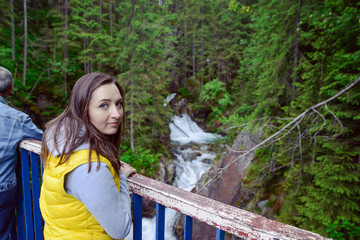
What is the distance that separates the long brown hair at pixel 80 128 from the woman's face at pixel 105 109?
23 mm

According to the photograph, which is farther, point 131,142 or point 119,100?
point 131,142

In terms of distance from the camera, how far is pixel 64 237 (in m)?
1.02

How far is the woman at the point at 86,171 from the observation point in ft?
3.00

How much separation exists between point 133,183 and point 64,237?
436 millimetres

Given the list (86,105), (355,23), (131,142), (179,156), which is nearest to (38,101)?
(131,142)

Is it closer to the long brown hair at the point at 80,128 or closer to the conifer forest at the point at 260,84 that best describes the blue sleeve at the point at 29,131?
the long brown hair at the point at 80,128

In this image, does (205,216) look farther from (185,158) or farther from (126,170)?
(185,158)

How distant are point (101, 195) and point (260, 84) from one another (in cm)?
646

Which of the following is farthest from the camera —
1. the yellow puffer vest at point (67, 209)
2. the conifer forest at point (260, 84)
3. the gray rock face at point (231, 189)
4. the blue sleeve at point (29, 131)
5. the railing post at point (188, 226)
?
the gray rock face at point (231, 189)

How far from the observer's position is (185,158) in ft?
43.5

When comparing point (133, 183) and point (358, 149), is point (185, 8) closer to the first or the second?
point (358, 149)

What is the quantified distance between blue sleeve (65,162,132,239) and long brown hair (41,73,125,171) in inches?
4.3

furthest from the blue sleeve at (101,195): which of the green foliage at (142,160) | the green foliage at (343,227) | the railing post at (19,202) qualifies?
the green foliage at (142,160)

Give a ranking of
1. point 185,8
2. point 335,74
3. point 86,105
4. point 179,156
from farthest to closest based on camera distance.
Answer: point 185,8 → point 179,156 → point 335,74 → point 86,105
